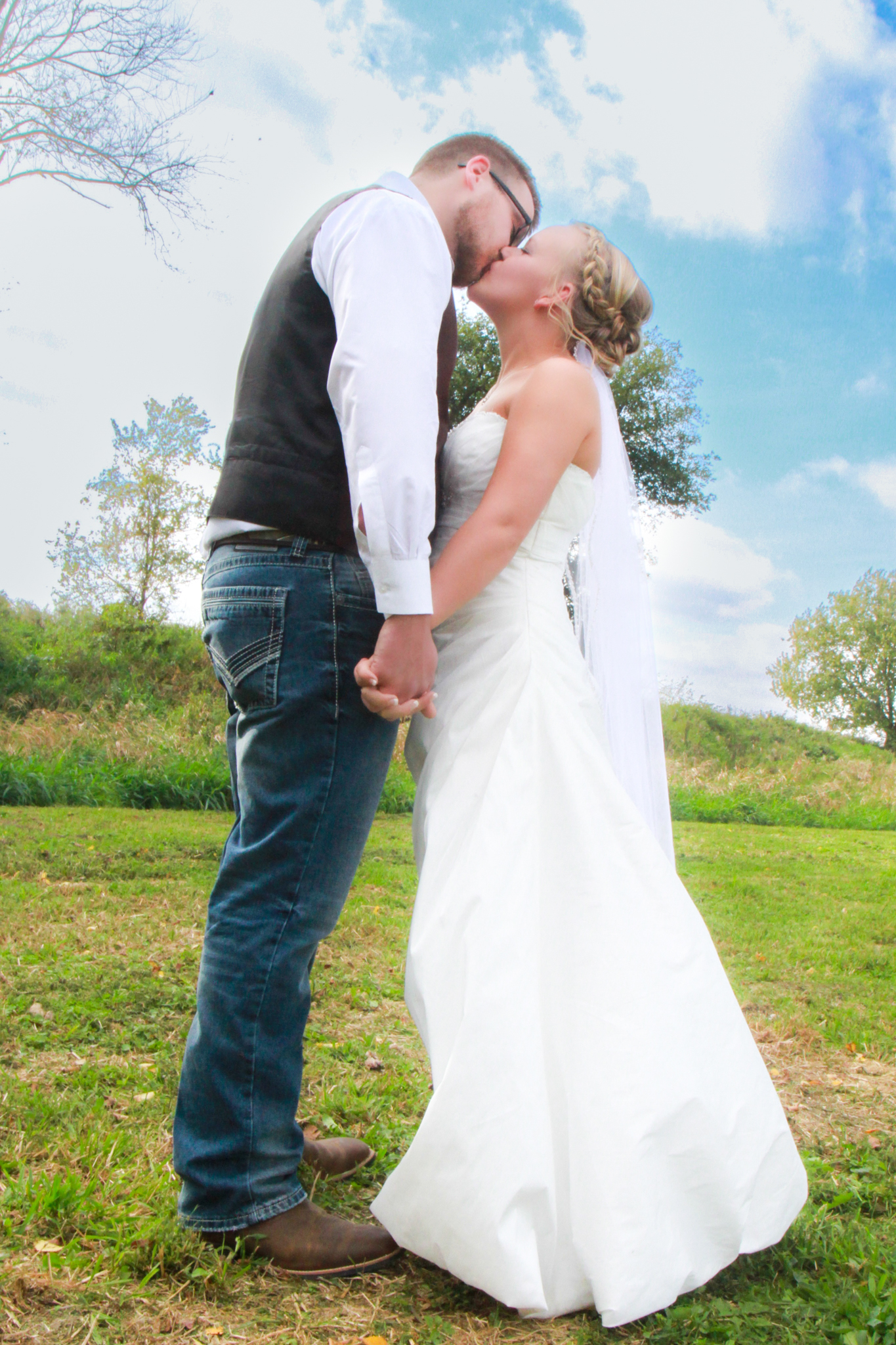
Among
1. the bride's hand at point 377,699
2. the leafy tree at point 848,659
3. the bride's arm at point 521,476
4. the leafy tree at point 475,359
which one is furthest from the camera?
the leafy tree at point 848,659

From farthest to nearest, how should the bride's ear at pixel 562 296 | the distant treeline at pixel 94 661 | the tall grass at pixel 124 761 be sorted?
the distant treeline at pixel 94 661
the tall grass at pixel 124 761
the bride's ear at pixel 562 296

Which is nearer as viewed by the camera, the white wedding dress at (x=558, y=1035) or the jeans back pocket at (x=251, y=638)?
the white wedding dress at (x=558, y=1035)

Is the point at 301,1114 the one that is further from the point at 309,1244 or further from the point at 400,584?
the point at 400,584

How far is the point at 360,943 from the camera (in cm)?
410

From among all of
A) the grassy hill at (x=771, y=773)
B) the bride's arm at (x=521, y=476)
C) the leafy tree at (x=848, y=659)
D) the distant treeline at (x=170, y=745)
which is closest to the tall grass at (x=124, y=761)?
the distant treeline at (x=170, y=745)

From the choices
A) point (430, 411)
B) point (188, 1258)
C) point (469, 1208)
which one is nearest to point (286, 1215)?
point (188, 1258)

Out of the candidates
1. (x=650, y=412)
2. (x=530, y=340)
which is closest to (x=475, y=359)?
(x=650, y=412)

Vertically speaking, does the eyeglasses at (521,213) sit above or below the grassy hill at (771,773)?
above

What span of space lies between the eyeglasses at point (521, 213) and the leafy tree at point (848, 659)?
16512mm

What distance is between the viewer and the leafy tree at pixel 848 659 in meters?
18.0

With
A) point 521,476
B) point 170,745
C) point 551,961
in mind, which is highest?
point 521,476

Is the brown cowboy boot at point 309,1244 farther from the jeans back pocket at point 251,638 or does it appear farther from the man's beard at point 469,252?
the man's beard at point 469,252

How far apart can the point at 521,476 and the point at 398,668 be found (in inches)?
20.7

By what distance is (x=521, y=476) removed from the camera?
1.88 metres
